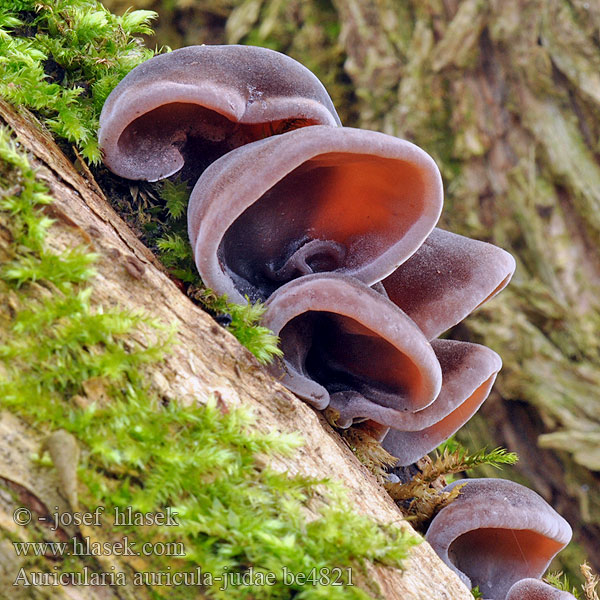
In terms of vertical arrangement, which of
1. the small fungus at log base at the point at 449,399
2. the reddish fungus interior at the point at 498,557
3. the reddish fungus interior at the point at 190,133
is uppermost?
the reddish fungus interior at the point at 190,133

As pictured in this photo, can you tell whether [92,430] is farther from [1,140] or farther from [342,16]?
[342,16]

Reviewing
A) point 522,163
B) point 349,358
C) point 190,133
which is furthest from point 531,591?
point 522,163

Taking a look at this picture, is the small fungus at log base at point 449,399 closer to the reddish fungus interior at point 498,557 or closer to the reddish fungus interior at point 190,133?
the reddish fungus interior at point 498,557

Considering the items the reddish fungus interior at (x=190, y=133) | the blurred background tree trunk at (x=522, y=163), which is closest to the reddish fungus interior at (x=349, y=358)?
the reddish fungus interior at (x=190, y=133)

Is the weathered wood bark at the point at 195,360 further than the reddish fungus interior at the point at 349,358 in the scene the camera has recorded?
No

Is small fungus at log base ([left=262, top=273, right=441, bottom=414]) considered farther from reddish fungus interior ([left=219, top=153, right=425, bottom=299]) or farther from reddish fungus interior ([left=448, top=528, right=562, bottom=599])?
reddish fungus interior ([left=448, top=528, right=562, bottom=599])

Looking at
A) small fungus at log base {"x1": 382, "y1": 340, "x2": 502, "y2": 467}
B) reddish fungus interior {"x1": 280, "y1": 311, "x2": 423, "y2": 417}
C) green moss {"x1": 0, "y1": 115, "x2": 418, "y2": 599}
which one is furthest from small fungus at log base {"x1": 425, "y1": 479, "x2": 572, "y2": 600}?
green moss {"x1": 0, "y1": 115, "x2": 418, "y2": 599}
